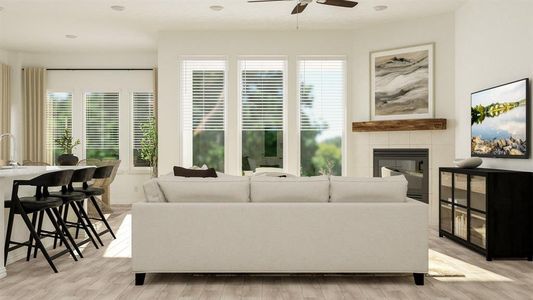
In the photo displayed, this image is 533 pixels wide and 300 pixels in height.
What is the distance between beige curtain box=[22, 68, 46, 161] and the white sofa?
6.85 m

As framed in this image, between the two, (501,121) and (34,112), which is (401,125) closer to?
(501,121)

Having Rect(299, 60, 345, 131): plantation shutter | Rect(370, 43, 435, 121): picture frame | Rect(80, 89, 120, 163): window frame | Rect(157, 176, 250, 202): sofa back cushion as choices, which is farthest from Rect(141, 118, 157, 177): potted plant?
Rect(157, 176, 250, 202): sofa back cushion

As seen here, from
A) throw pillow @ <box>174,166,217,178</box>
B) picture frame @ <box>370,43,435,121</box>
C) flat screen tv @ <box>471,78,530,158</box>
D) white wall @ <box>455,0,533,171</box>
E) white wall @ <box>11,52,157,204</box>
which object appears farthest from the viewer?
white wall @ <box>11,52,157,204</box>

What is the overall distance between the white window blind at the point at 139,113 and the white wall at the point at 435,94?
4.14 meters

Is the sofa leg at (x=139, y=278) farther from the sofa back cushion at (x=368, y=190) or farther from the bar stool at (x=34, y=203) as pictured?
the sofa back cushion at (x=368, y=190)

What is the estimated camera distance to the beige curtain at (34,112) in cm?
946

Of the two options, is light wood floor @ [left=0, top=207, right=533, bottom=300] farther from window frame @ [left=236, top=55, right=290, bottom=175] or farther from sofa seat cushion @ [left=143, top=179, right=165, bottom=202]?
window frame @ [left=236, top=55, right=290, bottom=175]

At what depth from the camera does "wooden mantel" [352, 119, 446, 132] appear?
22.5ft

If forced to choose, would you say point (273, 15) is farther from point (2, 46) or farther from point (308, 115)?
point (2, 46)

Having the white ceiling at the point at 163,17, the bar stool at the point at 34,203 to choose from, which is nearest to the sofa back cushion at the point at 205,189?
the bar stool at the point at 34,203

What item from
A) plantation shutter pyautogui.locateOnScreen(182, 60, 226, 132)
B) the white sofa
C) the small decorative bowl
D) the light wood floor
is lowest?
the light wood floor

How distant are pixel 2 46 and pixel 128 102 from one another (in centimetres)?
247

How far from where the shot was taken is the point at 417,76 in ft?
23.8

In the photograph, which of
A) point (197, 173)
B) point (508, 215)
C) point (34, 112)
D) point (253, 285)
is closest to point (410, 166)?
point (508, 215)
